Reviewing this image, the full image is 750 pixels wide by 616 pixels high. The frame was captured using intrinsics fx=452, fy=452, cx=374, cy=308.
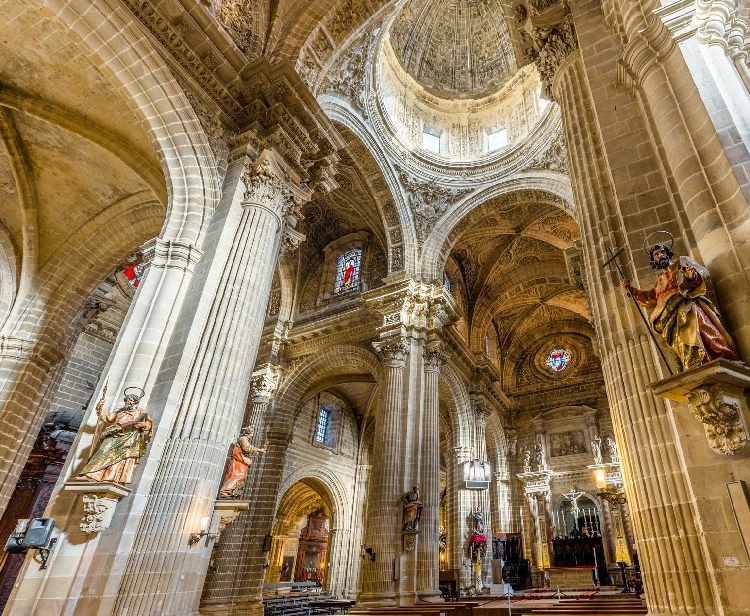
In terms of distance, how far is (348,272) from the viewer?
17.9 metres

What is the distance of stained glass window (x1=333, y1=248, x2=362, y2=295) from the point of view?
687 inches

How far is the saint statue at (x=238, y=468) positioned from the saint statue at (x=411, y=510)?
17.7 ft

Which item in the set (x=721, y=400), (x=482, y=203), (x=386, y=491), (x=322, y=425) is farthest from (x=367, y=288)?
(x=721, y=400)

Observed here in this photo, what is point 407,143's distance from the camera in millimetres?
15836

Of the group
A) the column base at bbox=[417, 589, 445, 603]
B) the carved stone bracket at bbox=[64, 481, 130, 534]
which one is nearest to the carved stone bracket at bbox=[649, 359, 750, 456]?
the carved stone bracket at bbox=[64, 481, 130, 534]

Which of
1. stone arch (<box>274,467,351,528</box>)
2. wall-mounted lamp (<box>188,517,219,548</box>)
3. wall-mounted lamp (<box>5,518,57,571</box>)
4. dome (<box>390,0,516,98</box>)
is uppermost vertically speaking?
dome (<box>390,0,516,98</box>)

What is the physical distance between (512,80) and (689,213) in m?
15.7

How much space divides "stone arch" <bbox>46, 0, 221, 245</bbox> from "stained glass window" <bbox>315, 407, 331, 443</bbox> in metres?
14.6

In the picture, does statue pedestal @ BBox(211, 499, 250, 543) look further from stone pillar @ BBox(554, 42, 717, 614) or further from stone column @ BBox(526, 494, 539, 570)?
stone column @ BBox(526, 494, 539, 570)

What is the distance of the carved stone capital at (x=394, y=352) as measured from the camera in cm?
1285

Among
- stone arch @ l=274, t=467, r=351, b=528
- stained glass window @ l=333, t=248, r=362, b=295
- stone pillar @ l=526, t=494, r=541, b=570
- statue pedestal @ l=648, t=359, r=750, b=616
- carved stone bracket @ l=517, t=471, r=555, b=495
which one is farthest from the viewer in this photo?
stone arch @ l=274, t=467, r=351, b=528

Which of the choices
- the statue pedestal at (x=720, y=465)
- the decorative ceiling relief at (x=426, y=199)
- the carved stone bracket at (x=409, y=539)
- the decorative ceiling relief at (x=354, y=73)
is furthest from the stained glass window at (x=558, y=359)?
the statue pedestal at (x=720, y=465)

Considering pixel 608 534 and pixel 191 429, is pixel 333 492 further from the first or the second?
pixel 191 429

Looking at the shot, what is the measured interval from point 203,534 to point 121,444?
1.47m
